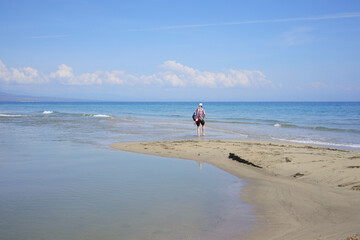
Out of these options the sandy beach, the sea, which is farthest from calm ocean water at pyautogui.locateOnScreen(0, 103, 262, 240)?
the sandy beach

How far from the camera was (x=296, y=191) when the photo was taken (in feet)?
22.6

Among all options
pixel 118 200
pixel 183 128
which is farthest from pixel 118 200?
pixel 183 128

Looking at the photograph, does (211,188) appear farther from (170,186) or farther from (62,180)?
(62,180)

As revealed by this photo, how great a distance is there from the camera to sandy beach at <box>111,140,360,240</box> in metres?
4.77

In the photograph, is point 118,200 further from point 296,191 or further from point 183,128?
point 183,128

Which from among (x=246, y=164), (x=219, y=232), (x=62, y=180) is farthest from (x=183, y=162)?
(x=219, y=232)

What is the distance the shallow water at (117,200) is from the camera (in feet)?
15.3

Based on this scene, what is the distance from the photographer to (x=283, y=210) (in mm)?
5660

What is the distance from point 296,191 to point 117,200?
149 inches

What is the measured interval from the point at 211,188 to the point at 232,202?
3.35 ft

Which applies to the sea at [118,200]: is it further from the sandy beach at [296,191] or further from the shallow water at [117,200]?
the sandy beach at [296,191]

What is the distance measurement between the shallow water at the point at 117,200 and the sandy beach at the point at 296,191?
0.41 meters

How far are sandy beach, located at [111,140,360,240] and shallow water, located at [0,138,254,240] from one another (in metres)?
0.41

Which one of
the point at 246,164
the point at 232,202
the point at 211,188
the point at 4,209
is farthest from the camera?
the point at 246,164
